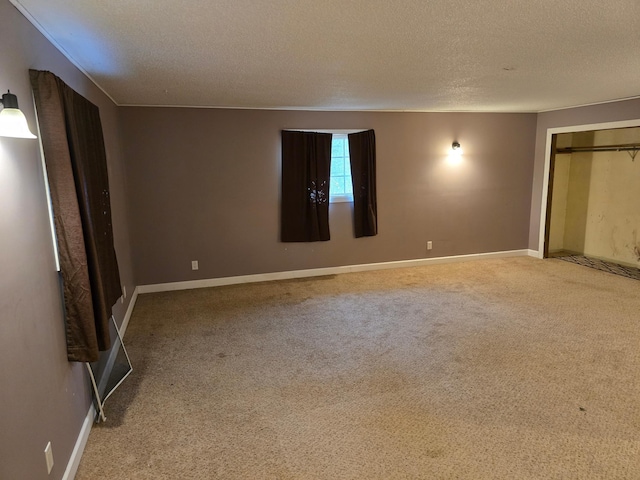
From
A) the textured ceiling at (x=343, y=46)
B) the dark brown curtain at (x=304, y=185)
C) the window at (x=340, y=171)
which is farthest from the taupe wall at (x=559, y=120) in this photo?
the dark brown curtain at (x=304, y=185)

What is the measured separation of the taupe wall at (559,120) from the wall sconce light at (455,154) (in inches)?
50.4

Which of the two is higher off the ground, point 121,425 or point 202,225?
point 202,225

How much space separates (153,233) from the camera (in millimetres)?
4699

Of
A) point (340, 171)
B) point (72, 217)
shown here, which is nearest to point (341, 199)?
point (340, 171)

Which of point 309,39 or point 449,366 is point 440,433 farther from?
point 309,39

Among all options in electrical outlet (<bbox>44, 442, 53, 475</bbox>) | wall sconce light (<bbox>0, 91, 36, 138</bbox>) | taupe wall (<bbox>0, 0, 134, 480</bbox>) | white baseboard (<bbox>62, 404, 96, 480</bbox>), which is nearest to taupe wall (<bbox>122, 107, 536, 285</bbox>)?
taupe wall (<bbox>0, 0, 134, 480</bbox>)

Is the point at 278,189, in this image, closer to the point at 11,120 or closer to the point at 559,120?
the point at 11,120

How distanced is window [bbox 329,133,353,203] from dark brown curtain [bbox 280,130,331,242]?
17 centimetres

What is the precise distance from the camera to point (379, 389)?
2648mm

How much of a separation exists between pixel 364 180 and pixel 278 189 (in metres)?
1.17

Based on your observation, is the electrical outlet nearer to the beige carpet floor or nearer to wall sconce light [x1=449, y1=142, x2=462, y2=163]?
the beige carpet floor

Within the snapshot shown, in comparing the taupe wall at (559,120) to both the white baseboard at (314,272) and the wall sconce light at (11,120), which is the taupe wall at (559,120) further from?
the wall sconce light at (11,120)

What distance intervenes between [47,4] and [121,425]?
221 centimetres

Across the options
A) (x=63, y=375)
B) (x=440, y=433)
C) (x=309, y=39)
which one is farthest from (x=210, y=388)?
(x=309, y=39)
